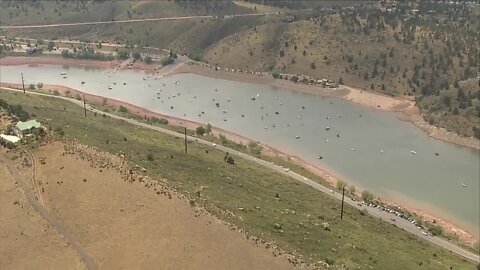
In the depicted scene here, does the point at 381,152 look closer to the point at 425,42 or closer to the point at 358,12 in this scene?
the point at 425,42

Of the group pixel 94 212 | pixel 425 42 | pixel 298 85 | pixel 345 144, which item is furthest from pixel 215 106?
pixel 94 212

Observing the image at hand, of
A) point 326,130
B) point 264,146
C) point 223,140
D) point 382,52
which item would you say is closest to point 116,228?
point 223,140

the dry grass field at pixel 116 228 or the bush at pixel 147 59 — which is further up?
the dry grass field at pixel 116 228

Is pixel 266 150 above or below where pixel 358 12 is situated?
below

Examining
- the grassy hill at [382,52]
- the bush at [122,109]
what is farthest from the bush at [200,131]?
the grassy hill at [382,52]

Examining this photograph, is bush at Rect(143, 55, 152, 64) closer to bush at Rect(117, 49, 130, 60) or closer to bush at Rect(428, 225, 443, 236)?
bush at Rect(117, 49, 130, 60)

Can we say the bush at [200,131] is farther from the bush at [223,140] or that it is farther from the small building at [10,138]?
the small building at [10,138]

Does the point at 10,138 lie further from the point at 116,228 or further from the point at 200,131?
the point at 200,131
